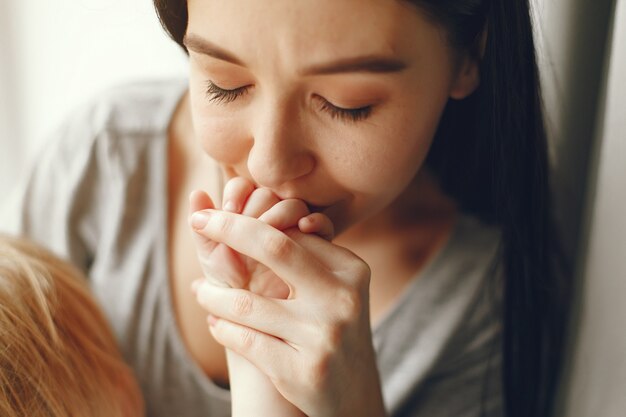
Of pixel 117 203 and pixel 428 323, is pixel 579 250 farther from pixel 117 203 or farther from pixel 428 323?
pixel 117 203

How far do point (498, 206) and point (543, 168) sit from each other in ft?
0.26

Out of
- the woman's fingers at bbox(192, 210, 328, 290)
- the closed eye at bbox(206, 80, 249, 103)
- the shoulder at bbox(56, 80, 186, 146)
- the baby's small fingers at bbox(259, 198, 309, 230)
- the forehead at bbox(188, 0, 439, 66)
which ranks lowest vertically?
the woman's fingers at bbox(192, 210, 328, 290)

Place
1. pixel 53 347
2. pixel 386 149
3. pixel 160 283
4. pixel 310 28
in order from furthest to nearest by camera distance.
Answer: pixel 160 283, pixel 53 347, pixel 386 149, pixel 310 28

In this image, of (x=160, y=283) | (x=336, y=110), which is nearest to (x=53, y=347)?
(x=160, y=283)

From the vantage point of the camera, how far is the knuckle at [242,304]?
2.67 feet

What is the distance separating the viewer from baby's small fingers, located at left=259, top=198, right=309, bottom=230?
2.67ft

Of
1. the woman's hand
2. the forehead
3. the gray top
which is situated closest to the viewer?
the forehead

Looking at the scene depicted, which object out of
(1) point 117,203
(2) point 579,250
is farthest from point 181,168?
(2) point 579,250

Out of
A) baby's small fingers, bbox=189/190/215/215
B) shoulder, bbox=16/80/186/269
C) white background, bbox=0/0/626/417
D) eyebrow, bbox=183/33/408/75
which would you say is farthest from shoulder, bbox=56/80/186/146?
eyebrow, bbox=183/33/408/75

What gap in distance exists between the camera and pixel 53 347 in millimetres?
894

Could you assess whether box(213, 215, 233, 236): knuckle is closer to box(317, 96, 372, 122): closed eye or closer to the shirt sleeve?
box(317, 96, 372, 122): closed eye

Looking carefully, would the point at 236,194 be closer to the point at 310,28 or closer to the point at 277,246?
the point at 277,246

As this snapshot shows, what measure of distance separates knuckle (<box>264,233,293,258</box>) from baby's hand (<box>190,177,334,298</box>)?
4 centimetres

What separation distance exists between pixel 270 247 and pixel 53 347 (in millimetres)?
330
